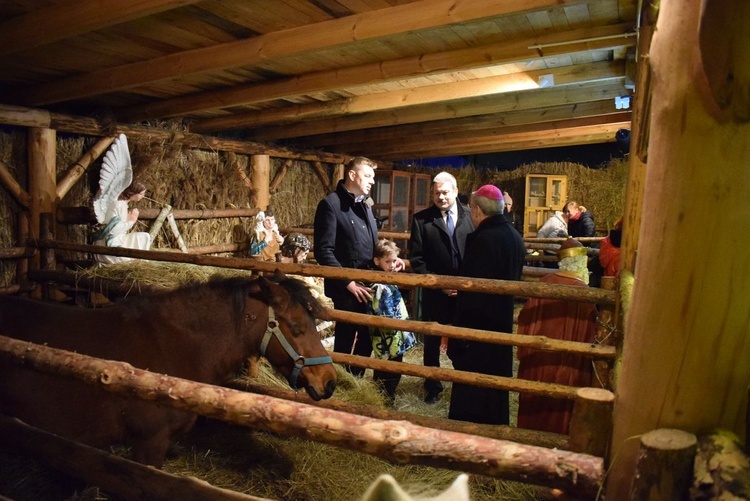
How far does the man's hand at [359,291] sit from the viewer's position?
3791 millimetres

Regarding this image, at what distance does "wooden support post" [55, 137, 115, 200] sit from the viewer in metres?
5.30

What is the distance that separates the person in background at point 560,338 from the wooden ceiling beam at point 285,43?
5.18 feet

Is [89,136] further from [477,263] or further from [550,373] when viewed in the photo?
[550,373]

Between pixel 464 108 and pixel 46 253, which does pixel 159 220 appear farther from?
pixel 464 108

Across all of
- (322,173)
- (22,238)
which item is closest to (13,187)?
(22,238)

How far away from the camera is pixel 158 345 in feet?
8.61

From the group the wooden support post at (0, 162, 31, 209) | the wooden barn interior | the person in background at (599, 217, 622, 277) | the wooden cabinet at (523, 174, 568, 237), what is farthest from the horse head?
the wooden cabinet at (523, 174, 568, 237)

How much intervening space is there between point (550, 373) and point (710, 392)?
2.25m

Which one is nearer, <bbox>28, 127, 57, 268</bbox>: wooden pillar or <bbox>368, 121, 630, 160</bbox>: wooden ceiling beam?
<bbox>28, 127, 57, 268</bbox>: wooden pillar

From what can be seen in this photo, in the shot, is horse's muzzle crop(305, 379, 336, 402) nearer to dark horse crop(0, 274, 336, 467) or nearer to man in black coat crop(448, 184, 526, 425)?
dark horse crop(0, 274, 336, 467)

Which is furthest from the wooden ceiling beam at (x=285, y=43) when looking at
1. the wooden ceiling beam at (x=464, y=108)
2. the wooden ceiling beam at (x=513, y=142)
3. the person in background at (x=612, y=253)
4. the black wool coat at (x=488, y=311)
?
the wooden ceiling beam at (x=513, y=142)

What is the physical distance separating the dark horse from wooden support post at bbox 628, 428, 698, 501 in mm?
1836

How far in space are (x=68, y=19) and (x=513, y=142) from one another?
341 inches

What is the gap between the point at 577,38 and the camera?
3.83 metres
